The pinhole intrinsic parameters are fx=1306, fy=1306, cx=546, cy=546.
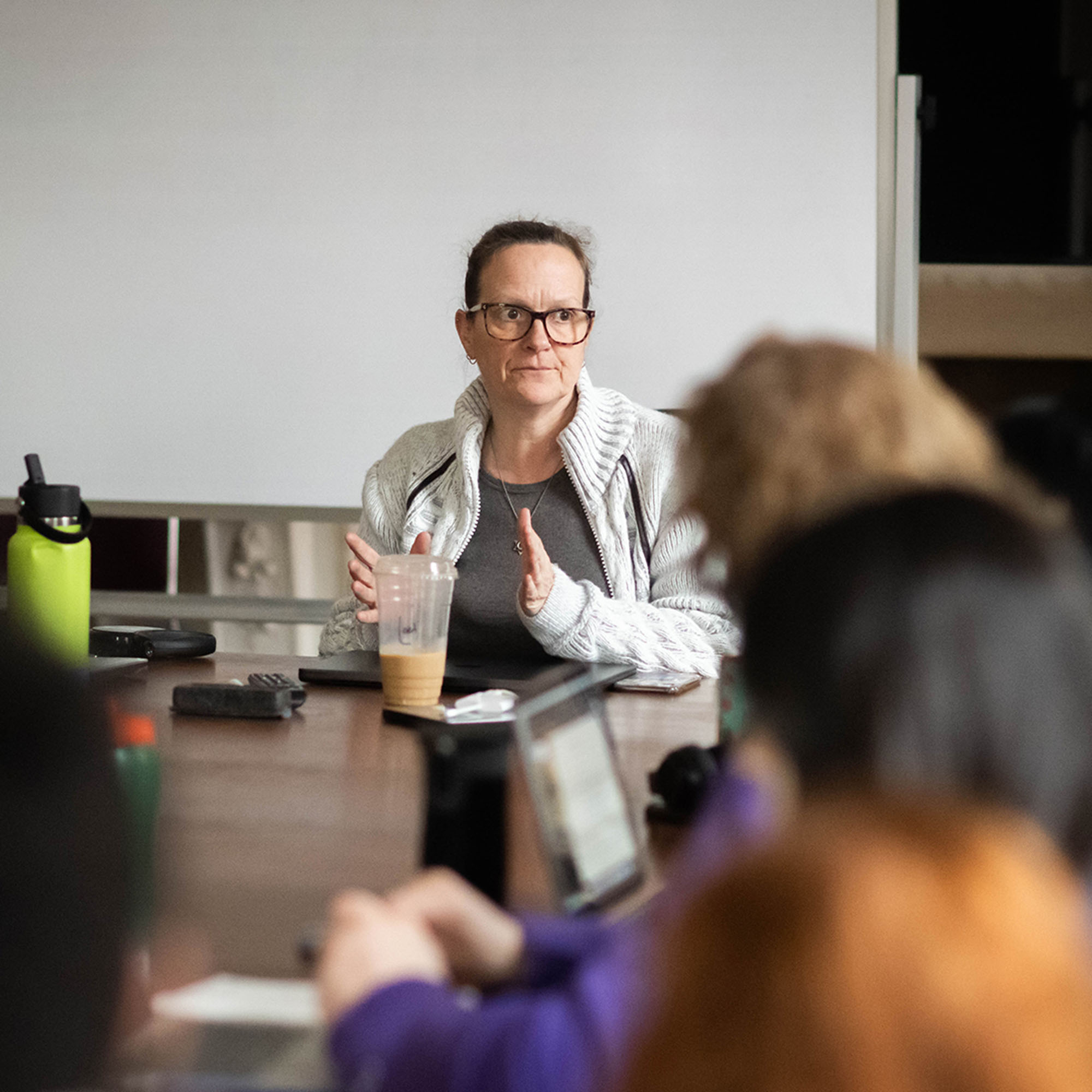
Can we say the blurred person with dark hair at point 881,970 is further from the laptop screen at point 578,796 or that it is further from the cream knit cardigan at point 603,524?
the cream knit cardigan at point 603,524

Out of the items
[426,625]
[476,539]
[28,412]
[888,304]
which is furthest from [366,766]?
[28,412]

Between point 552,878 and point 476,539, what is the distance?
131 centimetres

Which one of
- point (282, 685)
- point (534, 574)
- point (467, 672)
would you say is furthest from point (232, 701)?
point (534, 574)

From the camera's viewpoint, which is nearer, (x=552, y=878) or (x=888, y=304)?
(x=552, y=878)

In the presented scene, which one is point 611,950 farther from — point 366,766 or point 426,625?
point 426,625

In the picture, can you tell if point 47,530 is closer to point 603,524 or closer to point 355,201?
point 603,524

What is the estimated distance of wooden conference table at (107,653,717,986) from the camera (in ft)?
2.71

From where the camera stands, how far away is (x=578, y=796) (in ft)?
2.74

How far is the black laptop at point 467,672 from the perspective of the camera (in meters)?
1.63

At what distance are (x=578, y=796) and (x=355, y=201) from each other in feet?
8.01

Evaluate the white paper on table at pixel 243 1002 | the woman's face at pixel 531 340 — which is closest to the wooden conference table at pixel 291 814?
the white paper on table at pixel 243 1002

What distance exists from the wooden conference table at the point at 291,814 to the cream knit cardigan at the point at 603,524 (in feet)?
0.44

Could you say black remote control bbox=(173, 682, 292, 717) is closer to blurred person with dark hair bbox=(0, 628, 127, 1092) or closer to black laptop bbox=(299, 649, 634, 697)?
black laptop bbox=(299, 649, 634, 697)

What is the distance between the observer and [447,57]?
9.83ft
